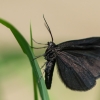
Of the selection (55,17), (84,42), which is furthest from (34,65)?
(55,17)

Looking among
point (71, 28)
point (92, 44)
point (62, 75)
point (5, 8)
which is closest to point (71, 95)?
point (62, 75)

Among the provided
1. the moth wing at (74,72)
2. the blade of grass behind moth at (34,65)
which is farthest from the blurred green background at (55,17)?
the blade of grass behind moth at (34,65)

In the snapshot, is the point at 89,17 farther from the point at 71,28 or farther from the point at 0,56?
the point at 0,56

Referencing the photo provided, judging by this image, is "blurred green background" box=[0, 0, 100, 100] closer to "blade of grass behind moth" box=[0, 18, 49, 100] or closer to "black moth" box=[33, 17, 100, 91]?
"black moth" box=[33, 17, 100, 91]

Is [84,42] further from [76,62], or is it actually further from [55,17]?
[55,17]

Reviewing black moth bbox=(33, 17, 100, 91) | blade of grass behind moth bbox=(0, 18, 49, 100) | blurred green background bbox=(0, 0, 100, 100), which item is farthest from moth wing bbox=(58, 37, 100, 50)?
blurred green background bbox=(0, 0, 100, 100)

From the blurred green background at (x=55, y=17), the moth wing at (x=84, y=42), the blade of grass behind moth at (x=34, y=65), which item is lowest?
the blade of grass behind moth at (x=34, y=65)

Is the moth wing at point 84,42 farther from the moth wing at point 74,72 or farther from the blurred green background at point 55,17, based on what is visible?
the blurred green background at point 55,17
